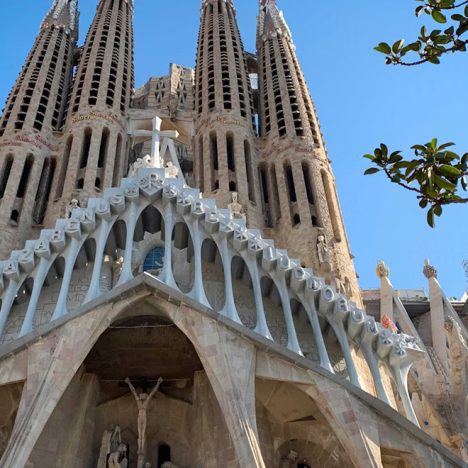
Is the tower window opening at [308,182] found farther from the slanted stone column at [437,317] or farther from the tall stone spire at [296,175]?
the slanted stone column at [437,317]

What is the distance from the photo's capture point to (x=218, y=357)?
1163 cm

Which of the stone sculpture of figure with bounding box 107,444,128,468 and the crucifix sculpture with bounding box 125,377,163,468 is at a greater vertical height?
the crucifix sculpture with bounding box 125,377,163,468

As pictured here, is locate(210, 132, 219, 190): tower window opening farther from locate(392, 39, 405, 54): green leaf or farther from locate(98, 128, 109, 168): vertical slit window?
locate(392, 39, 405, 54): green leaf

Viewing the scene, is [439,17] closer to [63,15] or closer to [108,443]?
[108,443]

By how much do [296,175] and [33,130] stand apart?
26.3 ft

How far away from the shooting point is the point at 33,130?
813 inches

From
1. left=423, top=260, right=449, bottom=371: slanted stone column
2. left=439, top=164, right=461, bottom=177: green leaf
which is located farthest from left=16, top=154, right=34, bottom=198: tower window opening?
left=439, top=164, right=461, bottom=177: green leaf

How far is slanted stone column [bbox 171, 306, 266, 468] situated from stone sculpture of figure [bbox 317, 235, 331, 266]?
5111 millimetres

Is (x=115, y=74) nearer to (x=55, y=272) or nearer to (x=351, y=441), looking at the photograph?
(x=55, y=272)

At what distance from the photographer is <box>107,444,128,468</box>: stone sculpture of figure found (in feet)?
41.7

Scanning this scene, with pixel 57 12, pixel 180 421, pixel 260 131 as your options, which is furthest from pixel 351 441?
pixel 57 12

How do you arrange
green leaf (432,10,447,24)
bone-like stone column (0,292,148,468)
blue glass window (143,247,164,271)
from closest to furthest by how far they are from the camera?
green leaf (432,10,447,24), bone-like stone column (0,292,148,468), blue glass window (143,247,164,271)

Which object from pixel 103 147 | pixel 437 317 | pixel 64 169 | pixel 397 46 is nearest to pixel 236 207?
pixel 103 147

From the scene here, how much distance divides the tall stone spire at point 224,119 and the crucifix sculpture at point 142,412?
21.0ft
